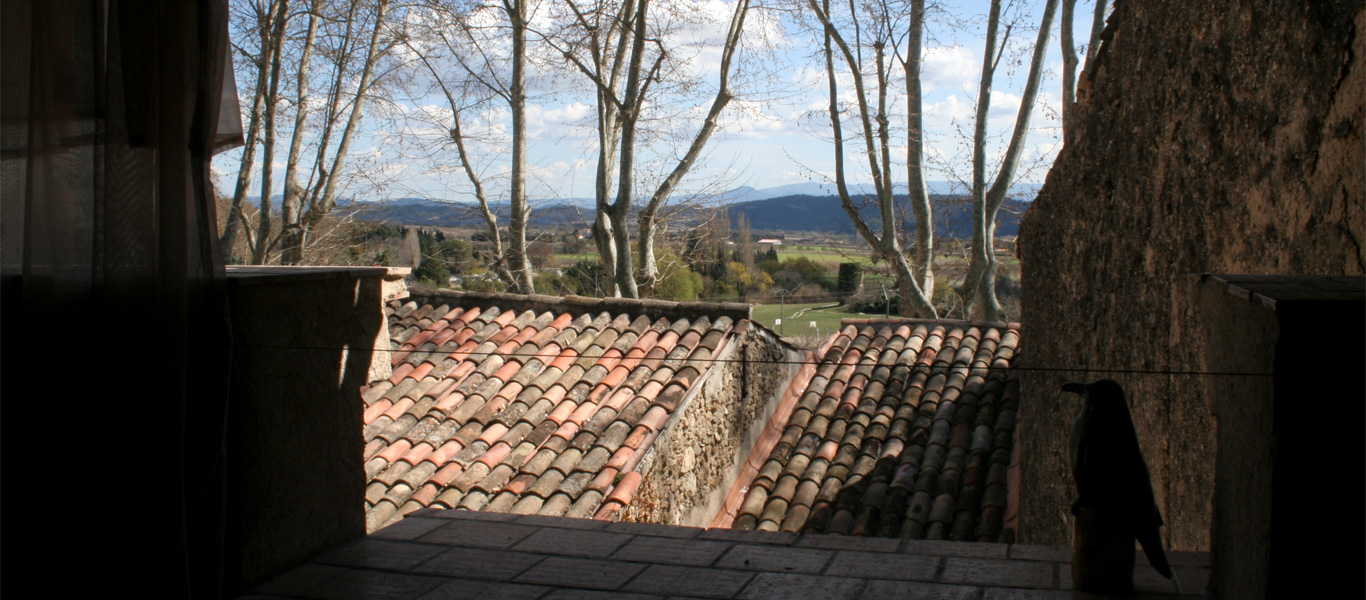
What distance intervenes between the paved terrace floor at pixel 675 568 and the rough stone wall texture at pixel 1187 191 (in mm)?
575

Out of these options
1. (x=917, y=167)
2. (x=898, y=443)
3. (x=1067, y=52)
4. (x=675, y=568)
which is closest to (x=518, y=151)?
(x=917, y=167)

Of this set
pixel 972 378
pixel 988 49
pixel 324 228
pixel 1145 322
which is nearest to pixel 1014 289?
pixel 988 49

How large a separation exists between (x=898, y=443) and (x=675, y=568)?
16.6 ft

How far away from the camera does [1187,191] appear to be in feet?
8.95

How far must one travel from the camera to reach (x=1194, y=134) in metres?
2.68

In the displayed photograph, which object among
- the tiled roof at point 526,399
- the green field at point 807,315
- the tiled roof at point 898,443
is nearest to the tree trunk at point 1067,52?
the tiled roof at point 898,443

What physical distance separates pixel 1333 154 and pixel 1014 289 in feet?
58.6

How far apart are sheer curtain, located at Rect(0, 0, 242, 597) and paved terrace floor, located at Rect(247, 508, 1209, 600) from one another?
0.59 meters

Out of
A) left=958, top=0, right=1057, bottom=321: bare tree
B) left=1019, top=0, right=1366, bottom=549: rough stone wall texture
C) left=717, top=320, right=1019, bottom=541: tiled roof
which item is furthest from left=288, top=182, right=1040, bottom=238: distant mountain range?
left=1019, top=0, right=1366, bottom=549: rough stone wall texture

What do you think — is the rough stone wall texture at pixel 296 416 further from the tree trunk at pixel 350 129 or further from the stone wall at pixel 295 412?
the tree trunk at pixel 350 129

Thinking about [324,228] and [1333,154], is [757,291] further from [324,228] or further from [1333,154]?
[1333,154]

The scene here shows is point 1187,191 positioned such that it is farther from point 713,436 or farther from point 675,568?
point 713,436

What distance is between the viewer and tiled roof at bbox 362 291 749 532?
5.38m

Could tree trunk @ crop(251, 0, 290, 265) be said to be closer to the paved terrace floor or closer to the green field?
the paved terrace floor
